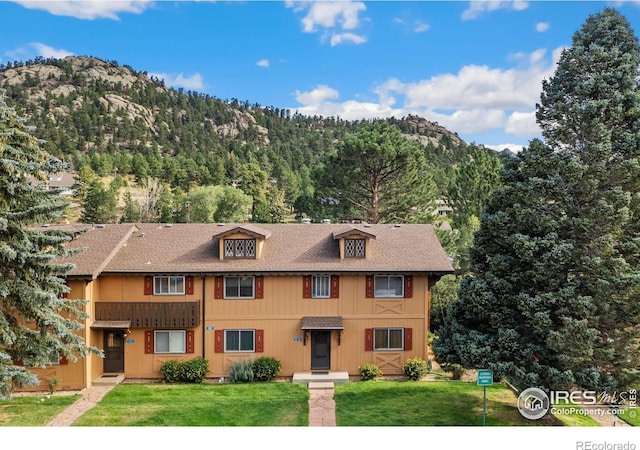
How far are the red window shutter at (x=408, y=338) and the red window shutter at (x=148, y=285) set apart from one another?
415 inches

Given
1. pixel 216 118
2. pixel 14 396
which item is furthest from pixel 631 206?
pixel 216 118

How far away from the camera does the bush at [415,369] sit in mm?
19891

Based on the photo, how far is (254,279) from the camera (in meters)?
20.5

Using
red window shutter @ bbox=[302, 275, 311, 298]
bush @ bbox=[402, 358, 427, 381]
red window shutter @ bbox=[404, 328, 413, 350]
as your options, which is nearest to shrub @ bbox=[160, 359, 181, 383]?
red window shutter @ bbox=[302, 275, 311, 298]

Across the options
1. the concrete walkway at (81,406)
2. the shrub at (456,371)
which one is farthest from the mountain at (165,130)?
the concrete walkway at (81,406)

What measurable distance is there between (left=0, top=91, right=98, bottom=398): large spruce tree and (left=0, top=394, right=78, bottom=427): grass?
6.20 feet

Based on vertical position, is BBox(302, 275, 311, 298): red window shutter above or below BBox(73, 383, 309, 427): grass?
above

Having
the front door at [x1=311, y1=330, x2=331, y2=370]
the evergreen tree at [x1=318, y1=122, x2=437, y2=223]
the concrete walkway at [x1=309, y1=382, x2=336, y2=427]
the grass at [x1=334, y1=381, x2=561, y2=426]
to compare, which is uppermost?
the evergreen tree at [x1=318, y1=122, x2=437, y2=223]

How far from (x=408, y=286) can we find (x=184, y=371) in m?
9.64

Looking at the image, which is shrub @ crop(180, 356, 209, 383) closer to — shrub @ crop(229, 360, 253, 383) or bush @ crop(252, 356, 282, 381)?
shrub @ crop(229, 360, 253, 383)

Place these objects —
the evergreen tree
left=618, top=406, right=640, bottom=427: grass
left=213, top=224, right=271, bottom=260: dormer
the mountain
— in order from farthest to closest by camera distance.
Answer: the mountain → the evergreen tree → left=213, top=224, right=271, bottom=260: dormer → left=618, top=406, right=640, bottom=427: grass

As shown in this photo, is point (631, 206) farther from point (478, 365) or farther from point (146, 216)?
point (146, 216)

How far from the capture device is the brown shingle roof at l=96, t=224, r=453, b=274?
66.3 feet

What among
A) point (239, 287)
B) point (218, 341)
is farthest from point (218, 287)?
point (218, 341)
